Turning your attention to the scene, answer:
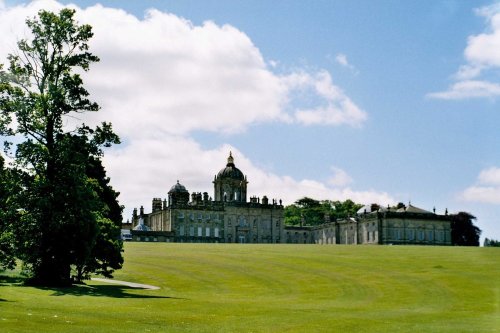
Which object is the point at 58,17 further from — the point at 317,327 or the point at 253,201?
the point at 253,201

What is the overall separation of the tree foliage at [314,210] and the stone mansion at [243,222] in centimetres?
3363

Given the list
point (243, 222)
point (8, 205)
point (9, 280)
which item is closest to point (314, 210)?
point (243, 222)

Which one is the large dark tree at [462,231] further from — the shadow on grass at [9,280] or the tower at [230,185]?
the shadow on grass at [9,280]

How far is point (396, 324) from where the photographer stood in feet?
65.1

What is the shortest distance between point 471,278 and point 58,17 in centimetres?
2983

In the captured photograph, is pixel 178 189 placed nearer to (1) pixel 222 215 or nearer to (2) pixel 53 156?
(1) pixel 222 215

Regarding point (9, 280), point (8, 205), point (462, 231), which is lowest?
point (9, 280)

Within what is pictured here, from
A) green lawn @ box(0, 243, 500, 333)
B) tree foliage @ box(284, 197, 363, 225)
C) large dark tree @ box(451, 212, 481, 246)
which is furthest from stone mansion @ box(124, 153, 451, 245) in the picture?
green lawn @ box(0, 243, 500, 333)

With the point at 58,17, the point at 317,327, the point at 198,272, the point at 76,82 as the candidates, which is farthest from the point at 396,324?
the point at 198,272

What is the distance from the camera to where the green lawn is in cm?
1850

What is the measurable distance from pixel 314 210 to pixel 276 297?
495 ft

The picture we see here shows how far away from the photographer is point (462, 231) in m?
137

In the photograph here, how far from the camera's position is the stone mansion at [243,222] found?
403 feet

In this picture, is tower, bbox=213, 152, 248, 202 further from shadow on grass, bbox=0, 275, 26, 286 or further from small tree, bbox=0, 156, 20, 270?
small tree, bbox=0, 156, 20, 270
